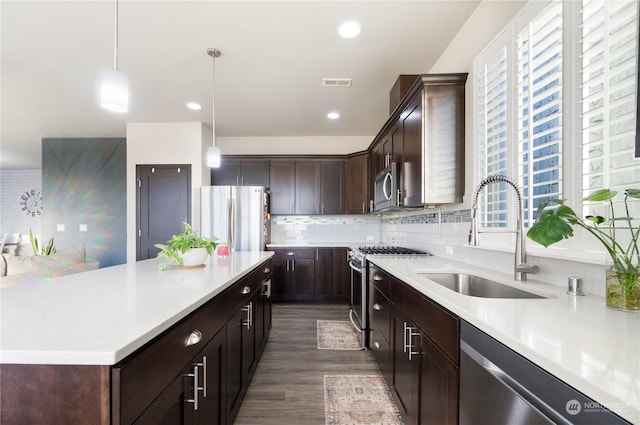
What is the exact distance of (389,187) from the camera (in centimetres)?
296

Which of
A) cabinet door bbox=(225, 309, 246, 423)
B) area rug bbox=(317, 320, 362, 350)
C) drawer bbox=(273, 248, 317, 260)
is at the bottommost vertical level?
area rug bbox=(317, 320, 362, 350)

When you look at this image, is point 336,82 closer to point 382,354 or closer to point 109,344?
point 382,354

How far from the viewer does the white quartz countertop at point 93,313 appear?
628 mm

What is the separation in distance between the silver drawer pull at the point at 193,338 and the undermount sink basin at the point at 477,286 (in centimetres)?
136

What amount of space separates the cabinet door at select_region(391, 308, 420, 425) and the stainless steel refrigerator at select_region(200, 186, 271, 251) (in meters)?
2.76

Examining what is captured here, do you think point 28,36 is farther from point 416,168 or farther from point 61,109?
point 416,168

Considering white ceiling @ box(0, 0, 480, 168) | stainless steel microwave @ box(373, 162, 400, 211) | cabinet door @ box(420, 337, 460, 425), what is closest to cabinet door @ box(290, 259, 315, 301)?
stainless steel microwave @ box(373, 162, 400, 211)

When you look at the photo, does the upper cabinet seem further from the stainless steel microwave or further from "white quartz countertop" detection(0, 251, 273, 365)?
"white quartz countertop" detection(0, 251, 273, 365)

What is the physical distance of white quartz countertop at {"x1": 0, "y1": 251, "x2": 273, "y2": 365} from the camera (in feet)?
2.06

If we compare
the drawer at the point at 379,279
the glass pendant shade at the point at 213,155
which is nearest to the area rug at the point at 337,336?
the drawer at the point at 379,279

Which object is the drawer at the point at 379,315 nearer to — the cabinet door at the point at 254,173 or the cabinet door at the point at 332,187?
the cabinet door at the point at 332,187

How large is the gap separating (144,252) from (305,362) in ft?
10.6

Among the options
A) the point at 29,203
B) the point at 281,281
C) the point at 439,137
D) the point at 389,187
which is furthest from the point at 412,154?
the point at 29,203

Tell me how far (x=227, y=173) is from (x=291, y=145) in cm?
122
